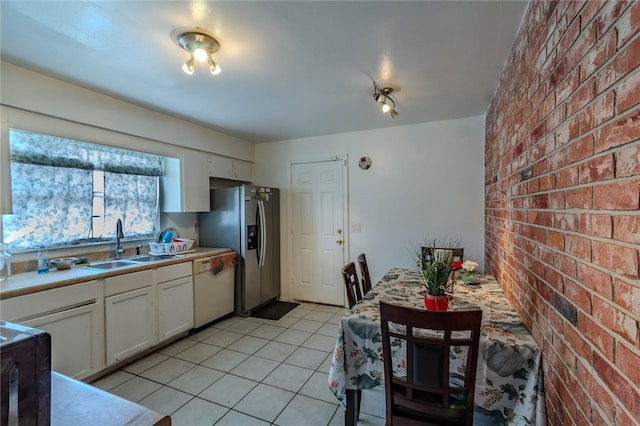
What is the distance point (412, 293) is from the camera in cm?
212

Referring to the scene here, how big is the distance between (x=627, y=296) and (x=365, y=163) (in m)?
3.30

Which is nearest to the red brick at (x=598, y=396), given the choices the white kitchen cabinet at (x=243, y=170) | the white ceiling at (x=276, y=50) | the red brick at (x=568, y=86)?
the red brick at (x=568, y=86)

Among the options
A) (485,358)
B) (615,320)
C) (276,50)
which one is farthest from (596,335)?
(276,50)

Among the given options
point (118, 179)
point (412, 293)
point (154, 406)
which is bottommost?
point (154, 406)

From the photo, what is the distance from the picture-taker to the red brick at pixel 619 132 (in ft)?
2.19

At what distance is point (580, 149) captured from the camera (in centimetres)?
92

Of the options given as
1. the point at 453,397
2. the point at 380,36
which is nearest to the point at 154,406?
the point at 453,397

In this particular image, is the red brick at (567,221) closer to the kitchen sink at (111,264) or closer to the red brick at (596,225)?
the red brick at (596,225)

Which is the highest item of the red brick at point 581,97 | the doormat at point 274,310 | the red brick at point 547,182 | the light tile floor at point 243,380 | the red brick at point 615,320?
the red brick at point 581,97

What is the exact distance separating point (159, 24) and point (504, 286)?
274cm

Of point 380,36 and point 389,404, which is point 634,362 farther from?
point 380,36

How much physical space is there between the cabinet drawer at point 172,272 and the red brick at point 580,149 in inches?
123

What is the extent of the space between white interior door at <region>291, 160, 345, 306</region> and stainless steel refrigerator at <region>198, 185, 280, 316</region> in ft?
1.40

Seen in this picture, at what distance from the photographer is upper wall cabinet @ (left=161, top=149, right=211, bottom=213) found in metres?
3.43
